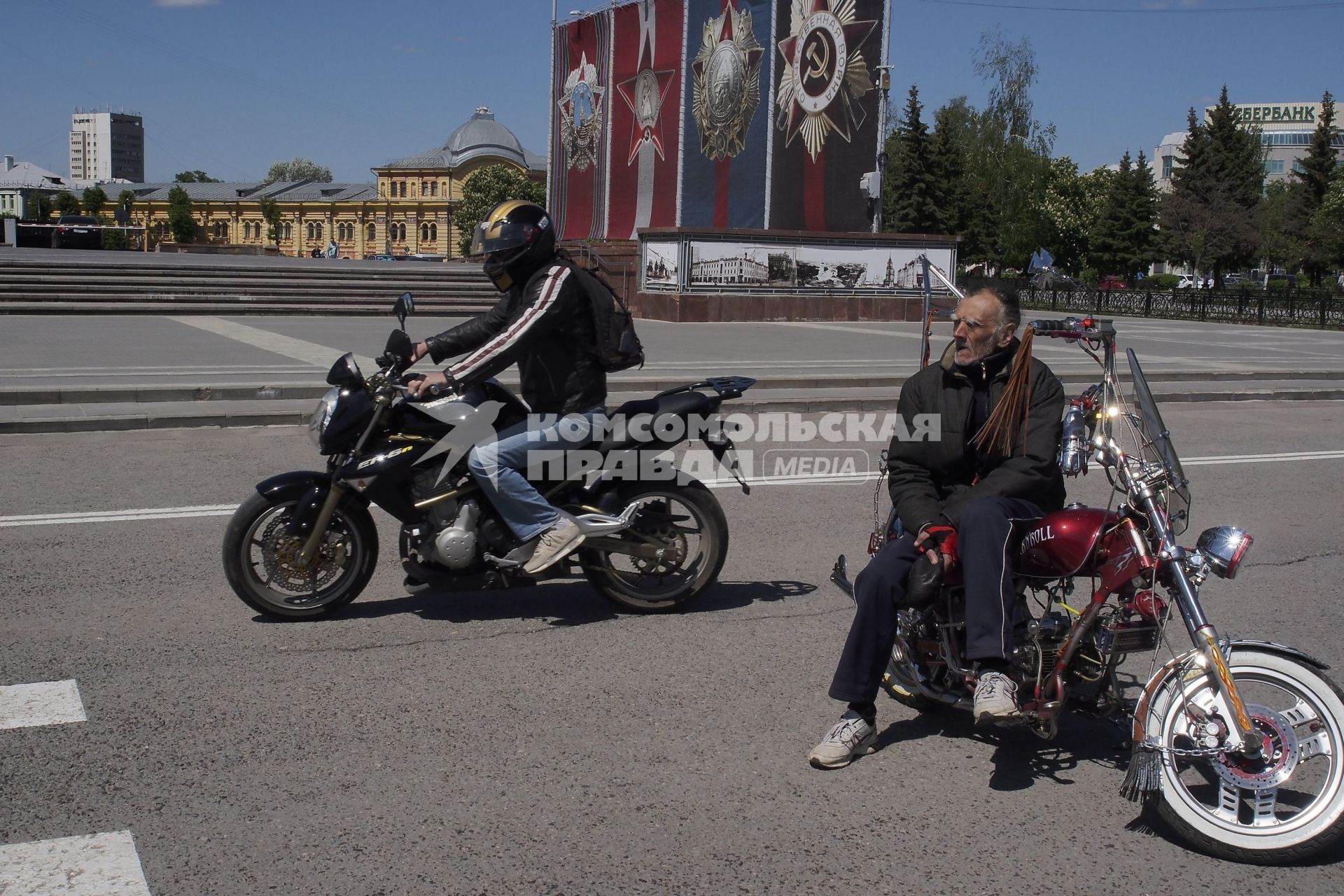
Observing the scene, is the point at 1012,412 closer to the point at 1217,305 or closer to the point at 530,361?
the point at 530,361

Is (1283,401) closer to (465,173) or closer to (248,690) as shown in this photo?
(248,690)

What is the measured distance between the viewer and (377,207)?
4884 inches

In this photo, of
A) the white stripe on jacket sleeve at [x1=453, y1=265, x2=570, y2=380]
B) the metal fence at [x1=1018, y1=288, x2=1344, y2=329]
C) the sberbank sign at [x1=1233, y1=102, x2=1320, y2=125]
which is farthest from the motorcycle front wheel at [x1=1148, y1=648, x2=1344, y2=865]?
the sberbank sign at [x1=1233, y1=102, x2=1320, y2=125]

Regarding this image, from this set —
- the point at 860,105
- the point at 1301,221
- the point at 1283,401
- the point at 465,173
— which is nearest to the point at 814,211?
the point at 860,105

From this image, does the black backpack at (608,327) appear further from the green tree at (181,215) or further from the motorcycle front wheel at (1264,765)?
the green tree at (181,215)

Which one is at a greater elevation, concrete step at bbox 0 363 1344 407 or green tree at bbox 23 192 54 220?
green tree at bbox 23 192 54 220

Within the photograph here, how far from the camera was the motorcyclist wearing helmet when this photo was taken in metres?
5.23

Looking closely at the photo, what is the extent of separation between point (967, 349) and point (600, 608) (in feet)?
8.11

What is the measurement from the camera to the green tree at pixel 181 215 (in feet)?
378

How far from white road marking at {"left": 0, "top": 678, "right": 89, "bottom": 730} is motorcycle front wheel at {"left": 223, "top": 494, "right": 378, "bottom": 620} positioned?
34.8 inches

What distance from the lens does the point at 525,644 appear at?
5293 mm

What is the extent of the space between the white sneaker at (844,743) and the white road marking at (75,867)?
202 cm

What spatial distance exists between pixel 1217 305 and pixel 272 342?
95.2 ft

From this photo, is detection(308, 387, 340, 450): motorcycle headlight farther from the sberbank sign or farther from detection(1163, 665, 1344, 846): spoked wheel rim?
the sberbank sign
